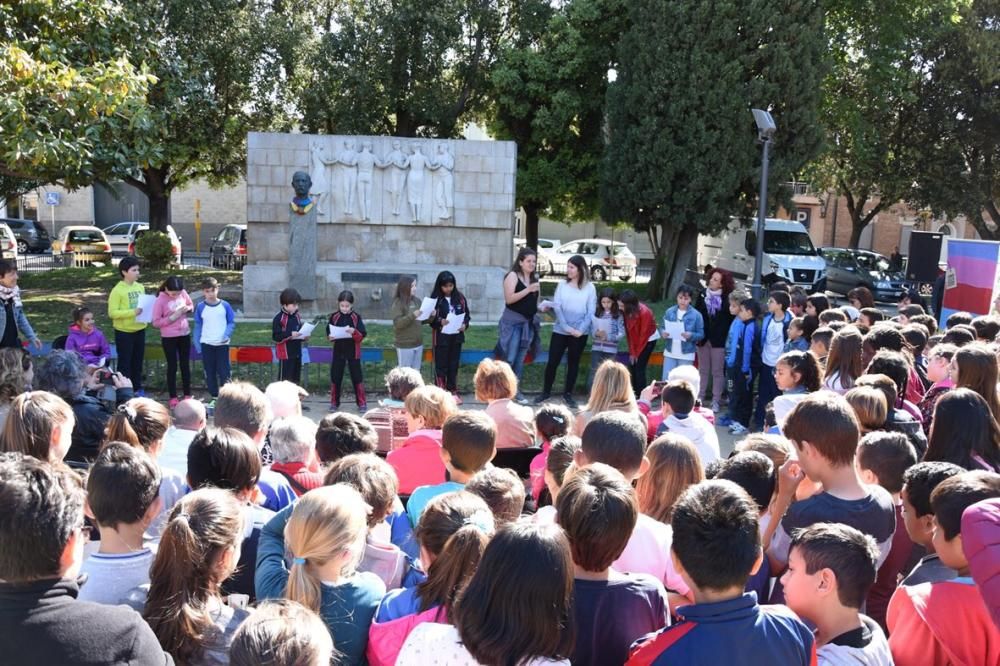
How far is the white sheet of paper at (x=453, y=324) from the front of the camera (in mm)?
10352

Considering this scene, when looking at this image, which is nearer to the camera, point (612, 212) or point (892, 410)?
point (892, 410)

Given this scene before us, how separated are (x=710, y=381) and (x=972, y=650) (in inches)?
346

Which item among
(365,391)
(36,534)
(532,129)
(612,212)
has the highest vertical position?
(532,129)

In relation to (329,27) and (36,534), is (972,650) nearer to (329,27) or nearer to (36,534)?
(36,534)

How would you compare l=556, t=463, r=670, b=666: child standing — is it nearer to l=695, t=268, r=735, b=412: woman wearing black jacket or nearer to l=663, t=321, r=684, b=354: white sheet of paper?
l=663, t=321, r=684, b=354: white sheet of paper

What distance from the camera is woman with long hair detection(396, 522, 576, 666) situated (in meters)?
2.46

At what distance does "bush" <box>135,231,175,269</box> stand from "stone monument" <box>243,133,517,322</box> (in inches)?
303

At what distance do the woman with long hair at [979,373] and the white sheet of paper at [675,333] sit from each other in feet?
15.2

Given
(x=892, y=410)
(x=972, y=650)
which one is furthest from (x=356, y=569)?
(x=892, y=410)

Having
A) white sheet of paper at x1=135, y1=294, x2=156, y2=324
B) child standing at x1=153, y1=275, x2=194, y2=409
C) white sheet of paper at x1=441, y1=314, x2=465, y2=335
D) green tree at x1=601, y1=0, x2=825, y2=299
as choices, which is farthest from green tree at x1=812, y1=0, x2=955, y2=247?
white sheet of paper at x1=135, y1=294, x2=156, y2=324

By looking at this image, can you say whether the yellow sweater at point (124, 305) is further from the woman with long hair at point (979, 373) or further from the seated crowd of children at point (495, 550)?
the woman with long hair at point (979, 373)

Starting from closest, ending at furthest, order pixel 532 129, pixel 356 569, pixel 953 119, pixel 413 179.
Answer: pixel 356 569
pixel 413 179
pixel 532 129
pixel 953 119

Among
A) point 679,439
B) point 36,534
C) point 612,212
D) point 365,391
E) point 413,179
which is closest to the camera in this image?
point 36,534

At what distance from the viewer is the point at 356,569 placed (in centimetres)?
319
